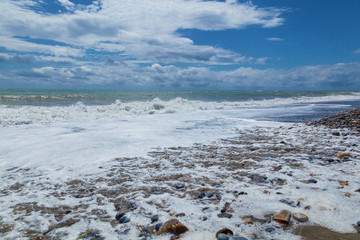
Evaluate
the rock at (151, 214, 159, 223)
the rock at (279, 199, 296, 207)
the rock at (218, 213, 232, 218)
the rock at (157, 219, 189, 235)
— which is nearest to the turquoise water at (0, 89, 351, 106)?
the rock at (151, 214, 159, 223)

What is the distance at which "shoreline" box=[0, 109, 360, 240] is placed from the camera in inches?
80.7

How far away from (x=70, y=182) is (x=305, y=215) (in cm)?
297

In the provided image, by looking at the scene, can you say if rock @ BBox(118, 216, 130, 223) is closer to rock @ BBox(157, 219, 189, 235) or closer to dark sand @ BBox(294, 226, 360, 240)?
rock @ BBox(157, 219, 189, 235)

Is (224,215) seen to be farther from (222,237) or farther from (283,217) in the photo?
(283,217)

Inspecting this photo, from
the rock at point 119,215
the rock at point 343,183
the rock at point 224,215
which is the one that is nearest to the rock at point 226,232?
the rock at point 224,215

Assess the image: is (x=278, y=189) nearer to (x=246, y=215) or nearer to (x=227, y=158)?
(x=246, y=215)

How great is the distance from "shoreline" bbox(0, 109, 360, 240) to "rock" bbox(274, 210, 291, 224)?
1.5 inches

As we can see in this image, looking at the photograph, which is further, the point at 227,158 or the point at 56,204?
the point at 227,158

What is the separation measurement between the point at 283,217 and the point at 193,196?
39.4 inches

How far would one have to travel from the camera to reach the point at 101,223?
7.17 ft

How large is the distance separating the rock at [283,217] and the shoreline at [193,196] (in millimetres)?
39

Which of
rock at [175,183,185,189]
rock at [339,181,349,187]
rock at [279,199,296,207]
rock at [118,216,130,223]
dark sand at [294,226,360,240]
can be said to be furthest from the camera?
rock at [175,183,185,189]

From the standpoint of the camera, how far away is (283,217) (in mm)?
2064

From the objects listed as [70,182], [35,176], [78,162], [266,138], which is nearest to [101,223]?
[70,182]
